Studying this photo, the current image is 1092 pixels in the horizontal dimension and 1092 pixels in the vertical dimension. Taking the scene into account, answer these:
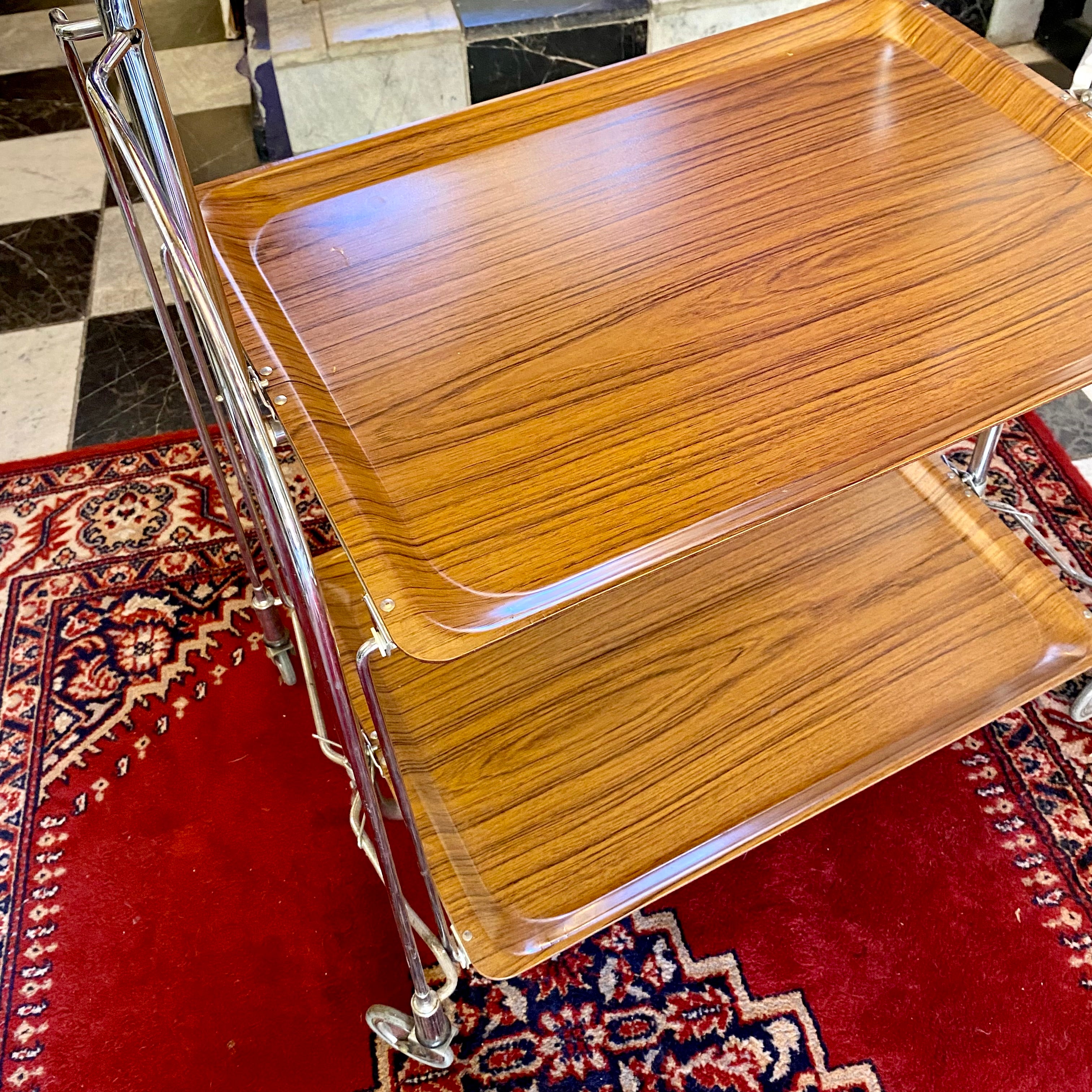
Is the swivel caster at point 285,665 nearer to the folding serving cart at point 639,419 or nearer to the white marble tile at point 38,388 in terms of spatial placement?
the folding serving cart at point 639,419

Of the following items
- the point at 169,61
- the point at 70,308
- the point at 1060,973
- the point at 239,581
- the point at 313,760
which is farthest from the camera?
the point at 169,61

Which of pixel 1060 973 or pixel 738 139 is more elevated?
pixel 738 139

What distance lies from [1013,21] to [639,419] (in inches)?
71.3

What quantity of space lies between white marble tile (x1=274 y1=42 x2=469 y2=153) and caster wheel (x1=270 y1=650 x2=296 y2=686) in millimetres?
914

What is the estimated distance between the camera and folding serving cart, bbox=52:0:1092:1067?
64 cm

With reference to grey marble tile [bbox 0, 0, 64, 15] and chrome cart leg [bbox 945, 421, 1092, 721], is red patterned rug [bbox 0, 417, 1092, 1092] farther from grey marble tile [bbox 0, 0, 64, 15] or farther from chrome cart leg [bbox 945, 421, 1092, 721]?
grey marble tile [bbox 0, 0, 64, 15]

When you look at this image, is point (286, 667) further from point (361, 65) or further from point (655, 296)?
point (361, 65)

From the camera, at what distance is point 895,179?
2.80 feet

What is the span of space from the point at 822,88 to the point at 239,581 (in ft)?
2.76

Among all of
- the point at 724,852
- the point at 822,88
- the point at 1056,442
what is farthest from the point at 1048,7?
the point at 724,852

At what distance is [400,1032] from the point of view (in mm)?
880

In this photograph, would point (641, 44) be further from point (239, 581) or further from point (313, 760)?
point (313, 760)

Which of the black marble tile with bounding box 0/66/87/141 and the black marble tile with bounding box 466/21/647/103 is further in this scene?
the black marble tile with bounding box 0/66/87/141

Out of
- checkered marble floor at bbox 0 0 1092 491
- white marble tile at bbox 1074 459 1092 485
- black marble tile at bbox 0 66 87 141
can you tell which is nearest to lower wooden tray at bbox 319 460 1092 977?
white marble tile at bbox 1074 459 1092 485
